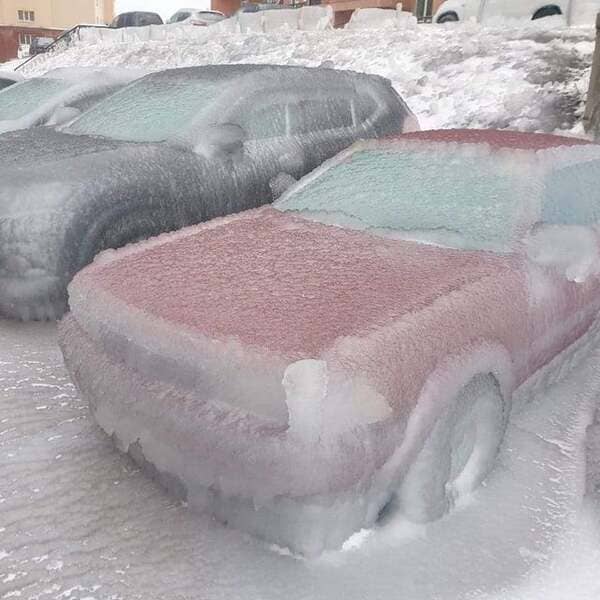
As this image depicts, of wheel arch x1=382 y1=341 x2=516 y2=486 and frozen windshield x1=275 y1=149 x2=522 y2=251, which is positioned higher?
frozen windshield x1=275 y1=149 x2=522 y2=251

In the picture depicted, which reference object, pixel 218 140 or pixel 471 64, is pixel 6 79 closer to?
pixel 218 140

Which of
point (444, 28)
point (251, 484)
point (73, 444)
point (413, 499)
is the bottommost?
point (73, 444)

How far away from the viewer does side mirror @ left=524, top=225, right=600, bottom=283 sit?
2.73 meters

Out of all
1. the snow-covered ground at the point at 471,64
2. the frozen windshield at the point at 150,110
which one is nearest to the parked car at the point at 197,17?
the snow-covered ground at the point at 471,64

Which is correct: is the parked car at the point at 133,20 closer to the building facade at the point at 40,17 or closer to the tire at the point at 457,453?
the building facade at the point at 40,17

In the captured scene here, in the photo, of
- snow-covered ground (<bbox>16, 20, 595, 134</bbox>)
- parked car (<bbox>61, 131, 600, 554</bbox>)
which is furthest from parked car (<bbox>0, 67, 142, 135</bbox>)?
snow-covered ground (<bbox>16, 20, 595, 134</bbox>)

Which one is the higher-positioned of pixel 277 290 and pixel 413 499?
pixel 277 290

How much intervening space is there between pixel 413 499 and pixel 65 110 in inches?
186

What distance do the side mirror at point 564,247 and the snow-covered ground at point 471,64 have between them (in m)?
5.07

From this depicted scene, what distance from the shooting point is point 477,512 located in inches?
94.5

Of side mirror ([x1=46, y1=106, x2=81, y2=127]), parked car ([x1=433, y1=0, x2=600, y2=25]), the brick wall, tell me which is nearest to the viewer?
side mirror ([x1=46, y1=106, x2=81, y2=127])

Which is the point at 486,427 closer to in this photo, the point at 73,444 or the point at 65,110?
the point at 73,444

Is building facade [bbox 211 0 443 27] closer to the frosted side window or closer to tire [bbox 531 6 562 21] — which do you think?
tire [bbox 531 6 562 21]

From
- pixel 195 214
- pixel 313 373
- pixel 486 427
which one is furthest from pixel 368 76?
pixel 313 373
